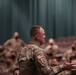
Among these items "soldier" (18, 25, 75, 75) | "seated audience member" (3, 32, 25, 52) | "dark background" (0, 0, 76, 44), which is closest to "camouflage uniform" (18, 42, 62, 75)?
"soldier" (18, 25, 75, 75)

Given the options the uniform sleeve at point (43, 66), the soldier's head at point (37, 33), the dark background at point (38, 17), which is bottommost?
the dark background at point (38, 17)

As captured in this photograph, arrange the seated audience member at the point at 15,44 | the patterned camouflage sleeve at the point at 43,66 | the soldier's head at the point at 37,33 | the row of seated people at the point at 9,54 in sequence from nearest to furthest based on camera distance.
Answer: the patterned camouflage sleeve at the point at 43,66, the soldier's head at the point at 37,33, the row of seated people at the point at 9,54, the seated audience member at the point at 15,44

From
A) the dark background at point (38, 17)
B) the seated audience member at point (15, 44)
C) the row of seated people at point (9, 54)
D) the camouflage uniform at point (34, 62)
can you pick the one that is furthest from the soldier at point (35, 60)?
the dark background at point (38, 17)

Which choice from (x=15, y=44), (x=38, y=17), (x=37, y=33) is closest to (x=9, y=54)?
(x=15, y=44)

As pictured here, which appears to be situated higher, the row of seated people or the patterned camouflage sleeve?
the patterned camouflage sleeve

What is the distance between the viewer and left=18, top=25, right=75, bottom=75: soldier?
2283 mm

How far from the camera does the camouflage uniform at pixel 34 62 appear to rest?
2.28 meters

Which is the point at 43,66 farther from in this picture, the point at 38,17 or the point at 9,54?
the point at 38,17

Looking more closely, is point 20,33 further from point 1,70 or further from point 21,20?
point 1,70

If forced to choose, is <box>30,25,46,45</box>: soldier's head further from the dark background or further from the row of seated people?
the dark background

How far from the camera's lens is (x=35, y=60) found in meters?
2.33

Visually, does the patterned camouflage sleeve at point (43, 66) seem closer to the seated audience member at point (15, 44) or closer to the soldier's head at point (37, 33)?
the soldier's head at point (37, 33)

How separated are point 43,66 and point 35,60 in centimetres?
10

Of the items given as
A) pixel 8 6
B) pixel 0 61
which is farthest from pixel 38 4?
pixel 0 61
